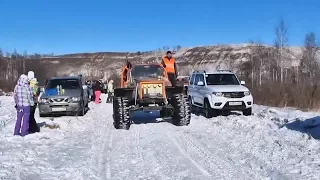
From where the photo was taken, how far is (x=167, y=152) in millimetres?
9117

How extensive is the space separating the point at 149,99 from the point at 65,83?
6828 mm

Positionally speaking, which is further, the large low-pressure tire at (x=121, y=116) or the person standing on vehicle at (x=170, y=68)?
the person standing on vehicle at (x=170, y=68)

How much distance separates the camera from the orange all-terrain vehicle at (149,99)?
1336 cm

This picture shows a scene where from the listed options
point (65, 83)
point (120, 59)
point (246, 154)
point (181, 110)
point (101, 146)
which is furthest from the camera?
point (120, 59)

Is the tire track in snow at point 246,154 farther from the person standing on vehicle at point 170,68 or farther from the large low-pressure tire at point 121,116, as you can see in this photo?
the person standing on vehicle at point 170,68

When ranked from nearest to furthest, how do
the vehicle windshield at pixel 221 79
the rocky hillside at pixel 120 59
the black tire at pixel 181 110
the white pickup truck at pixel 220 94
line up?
the black tire at pixel 181 110 → the white pickup truck at pixel 220 94 → the vehicle windshield at pixel 221 79 → the rocky hillside at pixel 120 59

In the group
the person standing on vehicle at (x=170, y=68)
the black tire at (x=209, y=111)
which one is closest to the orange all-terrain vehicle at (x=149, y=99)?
the person standing on vehicle at (x=170, y=68)

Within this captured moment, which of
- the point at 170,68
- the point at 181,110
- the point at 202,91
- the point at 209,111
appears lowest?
the point at 209,111

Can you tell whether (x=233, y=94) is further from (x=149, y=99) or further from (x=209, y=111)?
(x=149, y=99)

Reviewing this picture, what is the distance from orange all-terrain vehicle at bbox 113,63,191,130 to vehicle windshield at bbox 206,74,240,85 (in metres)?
3.58

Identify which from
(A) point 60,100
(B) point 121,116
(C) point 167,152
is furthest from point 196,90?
(C) point 167,152

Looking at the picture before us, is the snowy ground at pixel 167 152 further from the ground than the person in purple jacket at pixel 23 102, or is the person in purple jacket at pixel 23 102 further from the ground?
the person in purple jacket at pixel 23 102

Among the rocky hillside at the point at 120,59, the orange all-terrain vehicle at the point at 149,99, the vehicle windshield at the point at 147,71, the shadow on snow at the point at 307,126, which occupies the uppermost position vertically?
the rocky hillside at the point at 120,59

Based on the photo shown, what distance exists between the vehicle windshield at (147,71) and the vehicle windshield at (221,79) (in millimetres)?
3472
